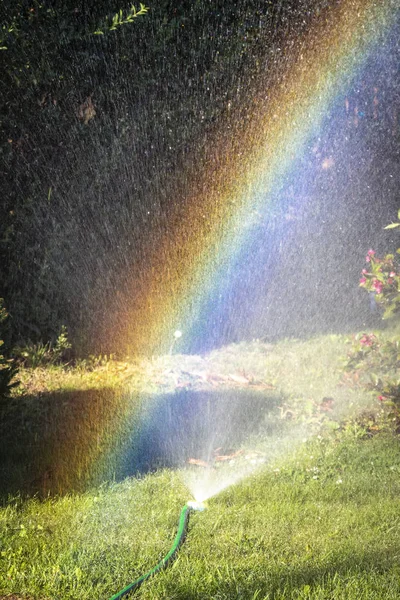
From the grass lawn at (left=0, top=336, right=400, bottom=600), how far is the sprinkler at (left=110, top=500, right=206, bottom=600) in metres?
0.03

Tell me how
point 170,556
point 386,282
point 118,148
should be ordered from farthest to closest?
point 118,148
point 386,282
point 170,556

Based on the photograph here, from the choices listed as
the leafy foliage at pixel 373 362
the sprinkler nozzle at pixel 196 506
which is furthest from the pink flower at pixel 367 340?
the sprinkler nozzle at pixel 196 506

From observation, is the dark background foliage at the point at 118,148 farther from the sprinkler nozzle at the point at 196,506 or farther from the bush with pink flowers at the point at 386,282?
the sprinkler nozzle at the point at 196,506

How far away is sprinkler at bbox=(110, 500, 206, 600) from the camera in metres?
2.60

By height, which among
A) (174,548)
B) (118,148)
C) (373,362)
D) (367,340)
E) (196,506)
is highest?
(118,148)

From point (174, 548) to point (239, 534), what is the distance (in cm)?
35

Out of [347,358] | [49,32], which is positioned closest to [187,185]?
[49,32]

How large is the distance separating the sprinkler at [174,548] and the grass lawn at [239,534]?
0.03m

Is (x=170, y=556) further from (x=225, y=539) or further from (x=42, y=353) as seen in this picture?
(x=42, y=353)

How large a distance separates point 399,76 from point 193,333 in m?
4.97

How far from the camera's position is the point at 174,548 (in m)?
2.95

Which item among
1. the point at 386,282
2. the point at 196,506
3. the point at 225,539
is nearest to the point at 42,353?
the point at 386,282

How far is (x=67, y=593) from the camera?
2.59m

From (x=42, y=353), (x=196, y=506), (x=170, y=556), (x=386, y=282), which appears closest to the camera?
(x=170, y=556)
